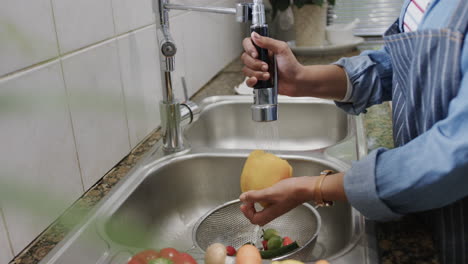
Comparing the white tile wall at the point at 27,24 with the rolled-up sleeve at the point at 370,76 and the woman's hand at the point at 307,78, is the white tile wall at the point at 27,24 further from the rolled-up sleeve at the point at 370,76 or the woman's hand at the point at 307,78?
the rolled-up sleeve at the point at 370,76

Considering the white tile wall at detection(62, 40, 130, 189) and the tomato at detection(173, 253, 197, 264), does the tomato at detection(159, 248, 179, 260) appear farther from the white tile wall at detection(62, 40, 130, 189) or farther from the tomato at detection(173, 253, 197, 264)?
the white tile wall at detection(62, 40, 130, 189)

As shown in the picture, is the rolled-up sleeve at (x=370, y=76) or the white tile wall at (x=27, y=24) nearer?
the white tile wall at (x=27, y=24)

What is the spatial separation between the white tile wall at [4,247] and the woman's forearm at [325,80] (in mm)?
637

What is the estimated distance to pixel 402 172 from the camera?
0.58 m

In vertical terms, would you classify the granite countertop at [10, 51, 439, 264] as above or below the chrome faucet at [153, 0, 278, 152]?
below

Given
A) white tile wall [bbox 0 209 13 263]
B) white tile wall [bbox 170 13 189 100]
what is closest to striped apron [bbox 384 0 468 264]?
white tile wall [bbox 0 209 13 263]

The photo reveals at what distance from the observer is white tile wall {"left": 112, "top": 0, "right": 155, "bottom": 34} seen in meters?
1.00

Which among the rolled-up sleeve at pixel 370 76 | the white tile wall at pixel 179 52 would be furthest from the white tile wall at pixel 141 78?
the rolled-up sleeve at pixel 370 76

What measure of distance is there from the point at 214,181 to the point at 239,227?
0.53 feet

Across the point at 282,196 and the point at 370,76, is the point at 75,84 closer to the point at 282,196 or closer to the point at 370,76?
the point at 282,196

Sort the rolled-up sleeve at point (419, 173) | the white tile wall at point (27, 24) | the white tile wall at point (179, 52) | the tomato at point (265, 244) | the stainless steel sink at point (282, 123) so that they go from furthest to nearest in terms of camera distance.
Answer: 1. the stainless steel sink at point (282, 123)
2. the white tile wall at point (179, 52)
3. the tomato at point (265, 244)
4. the white tile wall at point (27, 24)
5. the rolled-up sleeve at point (419, 173)

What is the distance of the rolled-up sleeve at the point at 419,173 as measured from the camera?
522 mm

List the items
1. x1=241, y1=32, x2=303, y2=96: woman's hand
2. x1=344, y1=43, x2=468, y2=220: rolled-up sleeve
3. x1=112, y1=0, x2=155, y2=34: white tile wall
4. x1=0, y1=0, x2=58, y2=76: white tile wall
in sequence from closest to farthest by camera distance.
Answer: x1=344, y1=43, x2=468, y2=220: rolled-up sleeve → x1=0, y1=0, x2=58, y2=76: white tile wall → x1=241, y1=32, x2=303, y2=96: woman's hand → x1=112, y1=0, x2=155, y2=34: white tile wall

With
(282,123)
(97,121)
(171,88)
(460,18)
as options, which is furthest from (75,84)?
(282,123)
